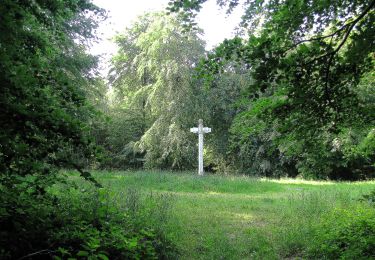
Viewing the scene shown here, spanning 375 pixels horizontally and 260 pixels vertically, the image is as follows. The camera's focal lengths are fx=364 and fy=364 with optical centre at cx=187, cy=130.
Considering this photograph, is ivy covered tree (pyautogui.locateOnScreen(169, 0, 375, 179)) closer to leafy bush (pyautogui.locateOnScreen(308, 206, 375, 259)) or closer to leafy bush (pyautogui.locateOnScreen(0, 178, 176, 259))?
leafy bush (pyautogui.locateOnScreen(308, 206, 375, 259))

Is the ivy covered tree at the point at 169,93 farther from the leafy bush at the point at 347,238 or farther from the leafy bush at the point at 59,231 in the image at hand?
the leafy bush at the point at 59,231

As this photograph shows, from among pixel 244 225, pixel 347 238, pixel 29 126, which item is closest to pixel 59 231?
pixel 29 126

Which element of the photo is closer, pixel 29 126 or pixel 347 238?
pixel 29 126

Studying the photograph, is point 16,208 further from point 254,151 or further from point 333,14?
point 254,151

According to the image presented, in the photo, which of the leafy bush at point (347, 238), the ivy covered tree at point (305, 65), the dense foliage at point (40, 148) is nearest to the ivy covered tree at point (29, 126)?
the dense foliage at point (40, 148)

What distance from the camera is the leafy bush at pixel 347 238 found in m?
4.62

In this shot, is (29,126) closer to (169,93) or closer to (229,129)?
(229,129)

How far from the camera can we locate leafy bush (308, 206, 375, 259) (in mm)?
4625

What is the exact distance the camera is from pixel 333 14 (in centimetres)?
444

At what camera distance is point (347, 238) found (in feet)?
16.5

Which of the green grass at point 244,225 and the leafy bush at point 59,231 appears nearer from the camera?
the leafy bush at point 59,231

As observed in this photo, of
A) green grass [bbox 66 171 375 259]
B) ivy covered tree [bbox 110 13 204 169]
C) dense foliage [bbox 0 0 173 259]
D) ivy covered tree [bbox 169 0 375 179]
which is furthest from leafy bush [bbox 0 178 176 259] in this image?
ivy covered tree [bbox 110 13 204 169]

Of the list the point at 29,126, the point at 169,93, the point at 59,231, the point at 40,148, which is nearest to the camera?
the point at 29,126

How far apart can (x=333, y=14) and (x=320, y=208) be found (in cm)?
493
